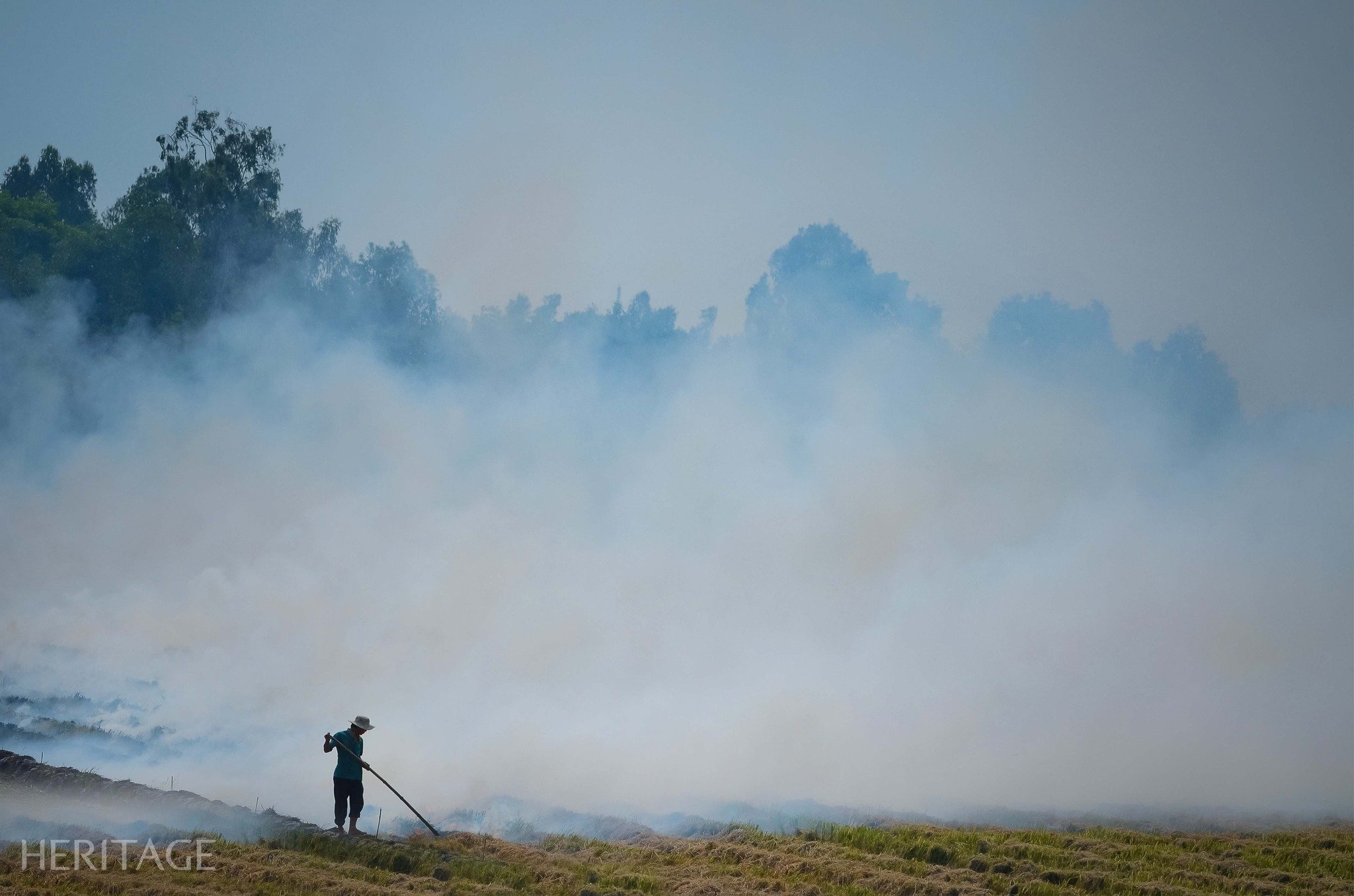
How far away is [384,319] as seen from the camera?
5497cm

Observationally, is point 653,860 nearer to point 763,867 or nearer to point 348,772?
point 763,867

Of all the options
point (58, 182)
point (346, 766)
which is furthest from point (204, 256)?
point (346, 766)

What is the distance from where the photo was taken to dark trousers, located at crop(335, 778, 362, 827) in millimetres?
21156

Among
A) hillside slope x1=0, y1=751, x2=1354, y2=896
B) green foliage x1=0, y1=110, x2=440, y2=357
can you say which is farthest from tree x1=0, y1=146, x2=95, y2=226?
hillside slope x1=0, y1=751, x2=1354, y2=896

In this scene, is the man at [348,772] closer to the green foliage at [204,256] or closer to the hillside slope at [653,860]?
the hillside slope at [653,860]

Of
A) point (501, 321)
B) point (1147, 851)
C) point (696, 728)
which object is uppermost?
point (501, 321)

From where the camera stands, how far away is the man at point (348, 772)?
21156mm

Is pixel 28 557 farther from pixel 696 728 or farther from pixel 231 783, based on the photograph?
pixel 696 728

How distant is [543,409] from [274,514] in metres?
9.81

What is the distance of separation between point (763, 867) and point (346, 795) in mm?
7683

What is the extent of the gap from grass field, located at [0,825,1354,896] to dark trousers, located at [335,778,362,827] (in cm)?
90

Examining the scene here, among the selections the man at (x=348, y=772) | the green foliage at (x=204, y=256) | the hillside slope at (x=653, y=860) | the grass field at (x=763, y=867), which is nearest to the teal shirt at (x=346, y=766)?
the man at (x=348, y=772)

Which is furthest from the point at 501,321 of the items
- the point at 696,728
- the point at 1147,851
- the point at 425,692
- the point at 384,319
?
the point at 1147,851

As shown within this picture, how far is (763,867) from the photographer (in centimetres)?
1905
